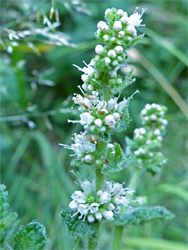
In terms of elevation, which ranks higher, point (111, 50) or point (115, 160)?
point (111, 50)

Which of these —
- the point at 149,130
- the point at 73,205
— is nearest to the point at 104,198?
the point at 73,205

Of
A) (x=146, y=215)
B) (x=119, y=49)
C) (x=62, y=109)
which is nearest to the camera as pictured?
(x=119, y=49)

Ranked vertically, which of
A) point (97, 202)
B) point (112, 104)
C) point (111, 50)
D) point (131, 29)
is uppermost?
point (131, 29)

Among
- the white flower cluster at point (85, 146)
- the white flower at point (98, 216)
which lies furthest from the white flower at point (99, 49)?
the white flower at point (98, 216)

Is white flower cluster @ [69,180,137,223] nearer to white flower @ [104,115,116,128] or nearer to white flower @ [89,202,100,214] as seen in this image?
white flower @ [89,202,100,214]

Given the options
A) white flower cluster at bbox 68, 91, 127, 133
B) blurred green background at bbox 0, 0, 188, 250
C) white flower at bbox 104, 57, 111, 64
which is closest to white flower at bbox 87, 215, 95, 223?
white flower cluster at bbox 68, 91, 127, 133

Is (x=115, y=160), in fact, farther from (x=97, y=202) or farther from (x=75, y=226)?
(x=75, y=226)
